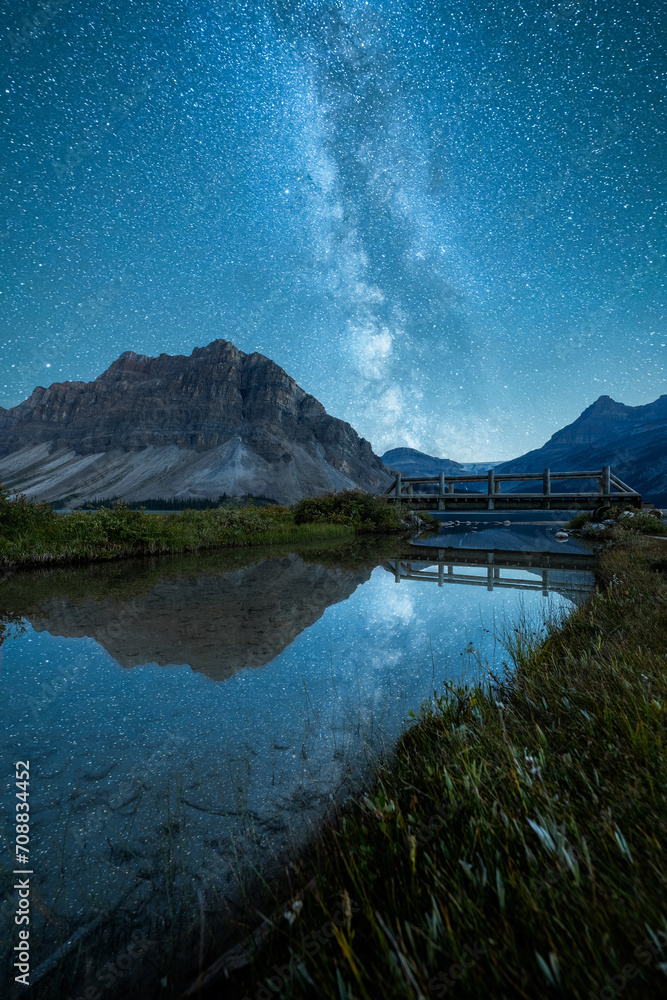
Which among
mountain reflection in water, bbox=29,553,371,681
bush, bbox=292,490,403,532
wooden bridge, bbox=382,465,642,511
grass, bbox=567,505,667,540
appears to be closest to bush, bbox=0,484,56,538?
mountain reflection in water, bbox=29,553,371,681

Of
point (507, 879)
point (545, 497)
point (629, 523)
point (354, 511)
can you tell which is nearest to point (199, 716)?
point (507, 879)

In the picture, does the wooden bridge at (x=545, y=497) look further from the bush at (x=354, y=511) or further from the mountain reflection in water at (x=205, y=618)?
the mountain reflection in water at (x=205, y=618)

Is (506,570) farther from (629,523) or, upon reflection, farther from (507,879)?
(507,879)

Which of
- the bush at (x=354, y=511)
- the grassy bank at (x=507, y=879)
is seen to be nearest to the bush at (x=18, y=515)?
the bush at (x=354, y=511)

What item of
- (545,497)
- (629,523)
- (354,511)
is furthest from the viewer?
(354,511)

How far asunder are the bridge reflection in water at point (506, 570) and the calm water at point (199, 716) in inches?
37.0

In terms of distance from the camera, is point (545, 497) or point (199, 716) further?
point (545, 497)

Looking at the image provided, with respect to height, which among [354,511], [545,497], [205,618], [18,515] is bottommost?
[205,618]

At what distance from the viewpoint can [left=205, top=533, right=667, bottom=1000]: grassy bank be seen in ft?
3.76

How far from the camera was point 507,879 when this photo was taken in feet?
4.88

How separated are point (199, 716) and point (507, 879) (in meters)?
3.94

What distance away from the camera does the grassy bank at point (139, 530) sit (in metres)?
16.0

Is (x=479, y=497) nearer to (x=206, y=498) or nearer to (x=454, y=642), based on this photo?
(x=454, y=642)

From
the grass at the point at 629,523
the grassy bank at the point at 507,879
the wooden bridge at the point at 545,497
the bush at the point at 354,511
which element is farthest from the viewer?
the bush at the point at 354,511
